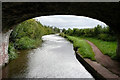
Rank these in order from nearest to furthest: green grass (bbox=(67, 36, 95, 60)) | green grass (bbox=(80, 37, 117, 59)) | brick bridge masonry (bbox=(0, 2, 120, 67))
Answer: brick bridge masonry (bbox=(0, 2, 120, 67)) → green grass (bbox=(67, 36, 95, 60)) → green grass (bbox=(80, 37, 117, 59))

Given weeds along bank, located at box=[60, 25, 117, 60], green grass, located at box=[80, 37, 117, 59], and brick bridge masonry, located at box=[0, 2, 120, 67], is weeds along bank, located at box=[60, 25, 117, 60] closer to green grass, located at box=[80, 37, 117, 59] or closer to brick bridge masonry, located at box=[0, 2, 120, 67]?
green grass, located at box=[80, 37, 117, 59]

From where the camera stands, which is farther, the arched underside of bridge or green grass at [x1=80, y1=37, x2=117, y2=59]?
green grass at [x1=80, y1=37, x2=117, y2=59]

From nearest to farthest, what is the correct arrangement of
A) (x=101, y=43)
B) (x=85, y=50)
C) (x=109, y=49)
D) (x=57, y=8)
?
(x=57, y=8)
(x=85, y=50)
(x=109, y=49)
(x=101, y=43)

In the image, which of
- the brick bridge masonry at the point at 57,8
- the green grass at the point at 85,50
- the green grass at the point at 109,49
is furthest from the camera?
the green grass at the point at 109,49

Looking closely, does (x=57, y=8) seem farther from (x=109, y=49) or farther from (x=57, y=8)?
(x=109, y=49)

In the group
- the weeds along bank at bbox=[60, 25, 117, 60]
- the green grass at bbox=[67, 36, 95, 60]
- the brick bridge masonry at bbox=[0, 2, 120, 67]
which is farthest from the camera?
the weeds along bank at bbox=[60, 25, 117, 60]

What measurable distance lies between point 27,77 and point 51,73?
1.23m

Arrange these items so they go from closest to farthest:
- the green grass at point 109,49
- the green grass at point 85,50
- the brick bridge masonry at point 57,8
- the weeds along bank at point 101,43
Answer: the brick bridge masonry at point 57,8, the green grass at point 85,50, the green grass at point 109,49, the weeds along bank at point 101,43

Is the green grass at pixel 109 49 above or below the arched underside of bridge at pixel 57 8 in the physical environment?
below

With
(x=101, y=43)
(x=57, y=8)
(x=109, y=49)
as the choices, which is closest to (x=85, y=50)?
(x=109, y=49)

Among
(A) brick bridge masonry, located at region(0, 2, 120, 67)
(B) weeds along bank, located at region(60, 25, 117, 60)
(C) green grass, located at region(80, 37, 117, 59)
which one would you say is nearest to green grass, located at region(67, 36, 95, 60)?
(B) weeds along bank, located at region(60, 25, 117, 60)

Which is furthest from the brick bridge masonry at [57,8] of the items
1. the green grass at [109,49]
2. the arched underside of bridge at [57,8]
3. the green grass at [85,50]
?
the green grass at [109,49]

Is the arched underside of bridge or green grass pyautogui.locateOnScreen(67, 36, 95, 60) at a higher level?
the arched underside of bridge

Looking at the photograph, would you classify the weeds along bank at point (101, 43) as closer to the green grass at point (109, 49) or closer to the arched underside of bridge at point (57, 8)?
the green grass at point (109, 49)
